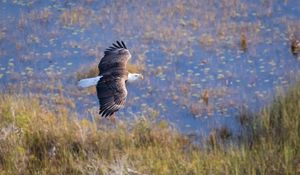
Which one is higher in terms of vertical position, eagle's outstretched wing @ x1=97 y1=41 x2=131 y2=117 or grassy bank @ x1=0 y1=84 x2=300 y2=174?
eagle's outstretched wing @ x1=97 y1=41 x2=131 y2=117

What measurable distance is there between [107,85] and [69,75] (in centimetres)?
187

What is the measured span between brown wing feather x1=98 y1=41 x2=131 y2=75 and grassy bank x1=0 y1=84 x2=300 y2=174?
33.7 inches

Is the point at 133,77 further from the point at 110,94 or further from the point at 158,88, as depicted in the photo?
the point at 110,94

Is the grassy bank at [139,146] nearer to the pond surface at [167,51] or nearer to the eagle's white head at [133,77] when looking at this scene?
the pond surface at [167,51]

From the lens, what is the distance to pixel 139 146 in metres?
7.73

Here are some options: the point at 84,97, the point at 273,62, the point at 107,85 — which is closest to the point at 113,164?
the point at 107,85

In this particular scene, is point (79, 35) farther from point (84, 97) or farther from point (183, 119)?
point (183, 119)

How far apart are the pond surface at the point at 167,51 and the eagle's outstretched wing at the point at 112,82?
1.52 feet

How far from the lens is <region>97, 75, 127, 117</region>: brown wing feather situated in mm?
7769

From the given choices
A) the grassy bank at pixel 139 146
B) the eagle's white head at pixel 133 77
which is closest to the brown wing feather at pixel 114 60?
the eagle's white head at pixel 133 77

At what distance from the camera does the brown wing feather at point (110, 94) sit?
7.77 metres

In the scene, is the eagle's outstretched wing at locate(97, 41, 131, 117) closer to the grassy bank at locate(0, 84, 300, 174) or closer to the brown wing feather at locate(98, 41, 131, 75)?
the brown wing feather at locate(98, 41, 131, 75)

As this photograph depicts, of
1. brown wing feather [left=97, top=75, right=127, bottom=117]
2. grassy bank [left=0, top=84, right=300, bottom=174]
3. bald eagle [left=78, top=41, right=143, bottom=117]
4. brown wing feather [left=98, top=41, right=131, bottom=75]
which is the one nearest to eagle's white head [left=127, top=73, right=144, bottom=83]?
bald eagle [left=78, top=41, right=143, bottom=117]

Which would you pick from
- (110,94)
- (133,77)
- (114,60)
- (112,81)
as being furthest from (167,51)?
(110,94)
